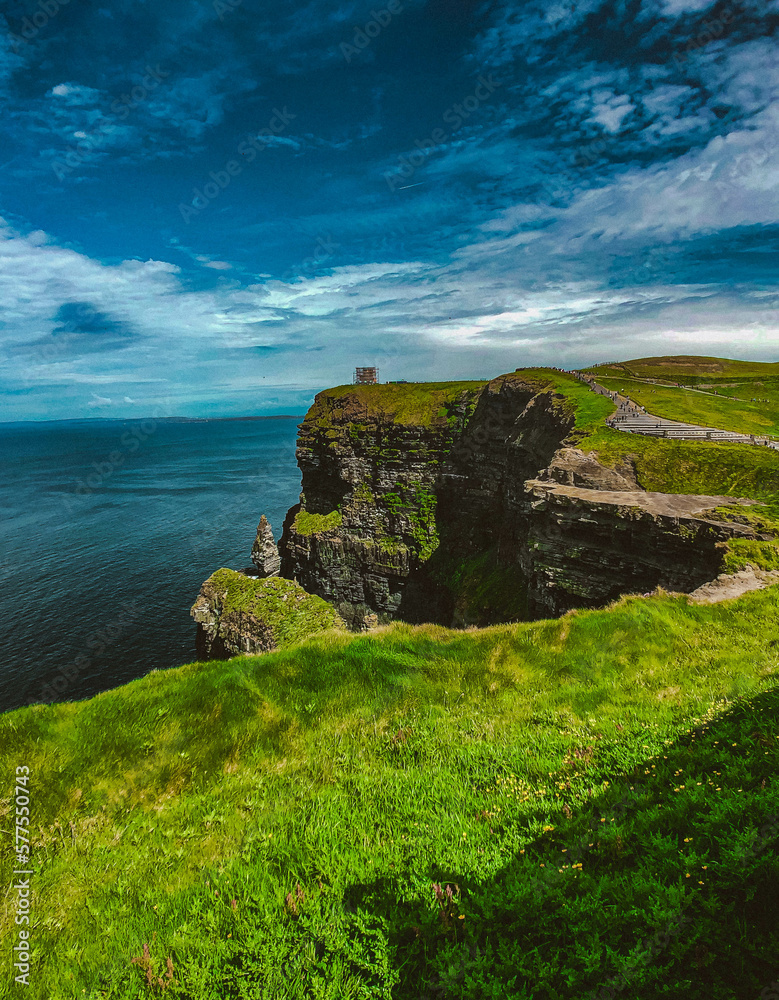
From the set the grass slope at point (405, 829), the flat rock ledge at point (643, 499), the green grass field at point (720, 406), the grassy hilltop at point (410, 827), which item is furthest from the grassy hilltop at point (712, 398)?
the grass slope at point (405, 829)

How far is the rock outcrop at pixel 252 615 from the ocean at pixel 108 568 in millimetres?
9756

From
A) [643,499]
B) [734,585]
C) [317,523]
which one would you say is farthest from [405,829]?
[317,523]

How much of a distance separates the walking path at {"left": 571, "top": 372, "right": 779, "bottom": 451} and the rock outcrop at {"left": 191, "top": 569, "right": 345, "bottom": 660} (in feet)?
90.5

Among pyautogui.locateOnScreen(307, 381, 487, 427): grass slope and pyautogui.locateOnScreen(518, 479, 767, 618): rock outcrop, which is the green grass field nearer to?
pyautogui.locateOnScreen(518, 479, 767, 618): rock outcrop

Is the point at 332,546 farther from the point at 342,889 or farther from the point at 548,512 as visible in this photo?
the point at 342,889

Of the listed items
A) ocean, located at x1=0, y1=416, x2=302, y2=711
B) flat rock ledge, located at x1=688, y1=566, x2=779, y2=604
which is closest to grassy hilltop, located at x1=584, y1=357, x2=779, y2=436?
flat rock ledge, located at x1=688, y1=566, x2=779, y2=604

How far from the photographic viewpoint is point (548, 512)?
77.6 ft

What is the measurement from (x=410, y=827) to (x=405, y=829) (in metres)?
0.06

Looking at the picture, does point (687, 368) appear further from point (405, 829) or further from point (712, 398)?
point (405, 829)

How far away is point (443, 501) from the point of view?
5119cm

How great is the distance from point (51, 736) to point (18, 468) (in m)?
218

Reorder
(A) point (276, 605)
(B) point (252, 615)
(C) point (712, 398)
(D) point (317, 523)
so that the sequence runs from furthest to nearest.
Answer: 1. (D) point (317, 523)
2. (C) point (712, 398)
3. (A) point (276, 605)
4. (B) point (252, 615)

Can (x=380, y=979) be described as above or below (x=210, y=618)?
above

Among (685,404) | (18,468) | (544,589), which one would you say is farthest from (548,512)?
(18,468)
